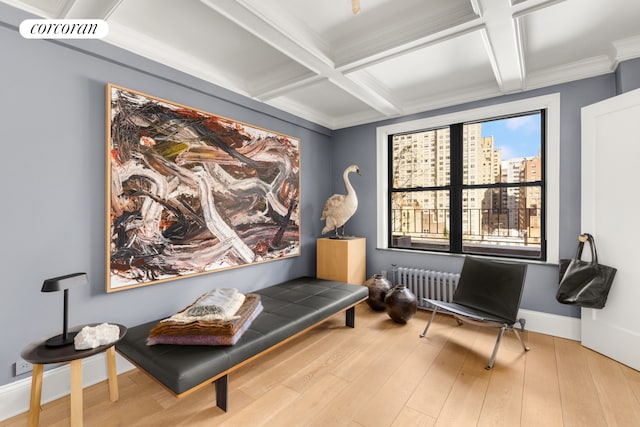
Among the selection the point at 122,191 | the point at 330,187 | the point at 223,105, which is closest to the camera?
the point at 122,191

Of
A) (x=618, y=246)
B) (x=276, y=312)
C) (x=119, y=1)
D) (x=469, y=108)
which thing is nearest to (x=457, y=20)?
(x=469, y=108)

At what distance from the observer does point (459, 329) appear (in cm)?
290

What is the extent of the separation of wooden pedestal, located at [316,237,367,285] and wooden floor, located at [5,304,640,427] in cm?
108

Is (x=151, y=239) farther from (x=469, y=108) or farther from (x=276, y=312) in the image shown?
(x=469, y=108)

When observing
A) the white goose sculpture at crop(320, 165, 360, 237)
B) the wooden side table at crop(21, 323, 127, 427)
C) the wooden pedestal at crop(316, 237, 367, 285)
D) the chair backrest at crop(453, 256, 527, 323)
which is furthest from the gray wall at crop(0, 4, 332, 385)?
the chair backrest at crop(453, 256, 527, 323)

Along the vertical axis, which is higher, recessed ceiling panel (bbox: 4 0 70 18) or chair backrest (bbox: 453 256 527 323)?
recessed ceiling panel (bbox: 4 0 70 18)

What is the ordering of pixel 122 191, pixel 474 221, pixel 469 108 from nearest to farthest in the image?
pixel 122 191 → pixel 469 108 → pixel 474 221

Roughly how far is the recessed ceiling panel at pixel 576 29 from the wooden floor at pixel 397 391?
260 centimetres

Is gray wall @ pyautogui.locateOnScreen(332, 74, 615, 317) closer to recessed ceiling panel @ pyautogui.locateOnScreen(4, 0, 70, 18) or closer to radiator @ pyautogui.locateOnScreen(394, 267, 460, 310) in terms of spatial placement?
radiator @ pyautogui.locateOnScreen(394, 267, 460, 310)

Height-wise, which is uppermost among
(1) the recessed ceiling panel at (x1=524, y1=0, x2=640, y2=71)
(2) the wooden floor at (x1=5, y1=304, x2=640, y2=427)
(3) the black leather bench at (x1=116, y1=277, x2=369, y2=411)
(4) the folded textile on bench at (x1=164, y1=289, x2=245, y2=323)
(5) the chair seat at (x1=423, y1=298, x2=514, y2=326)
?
(1) the recessed ceiling panel at (x1=524, y1=0, x2=640, y2=71)

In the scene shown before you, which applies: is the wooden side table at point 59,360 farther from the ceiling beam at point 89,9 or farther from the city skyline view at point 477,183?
the city skyline view at point 477,183

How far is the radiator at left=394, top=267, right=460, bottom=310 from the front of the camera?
3.23m

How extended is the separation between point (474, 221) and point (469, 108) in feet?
4.83

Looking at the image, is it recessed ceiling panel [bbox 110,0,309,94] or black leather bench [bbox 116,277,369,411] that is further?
recessed ceiling panel [bbox 110,0,309,94]
